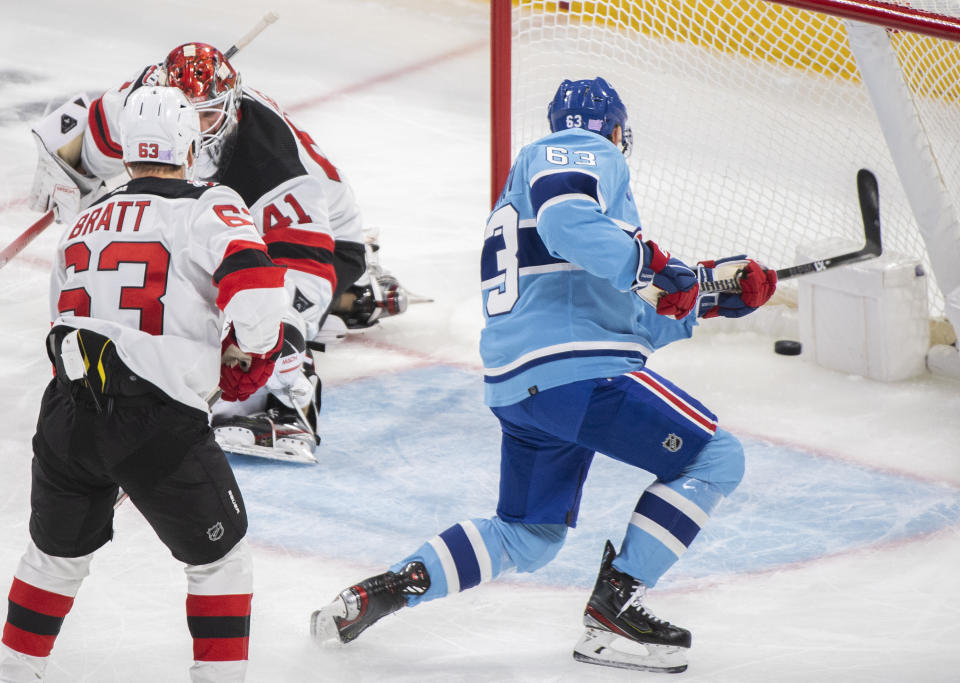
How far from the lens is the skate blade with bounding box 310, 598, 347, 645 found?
2.54m

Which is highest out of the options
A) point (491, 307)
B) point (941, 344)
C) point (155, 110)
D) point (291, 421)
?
point (155, 110)

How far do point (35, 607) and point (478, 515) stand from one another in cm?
119

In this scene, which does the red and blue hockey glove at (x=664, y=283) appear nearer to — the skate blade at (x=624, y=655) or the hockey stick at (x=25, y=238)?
the skate blade at (x=624, y=655)

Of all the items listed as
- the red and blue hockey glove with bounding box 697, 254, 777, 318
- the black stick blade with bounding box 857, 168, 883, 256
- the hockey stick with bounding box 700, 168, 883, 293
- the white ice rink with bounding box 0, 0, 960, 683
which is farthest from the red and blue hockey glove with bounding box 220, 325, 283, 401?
the black stick blade with bounding box 857, 168, 883, 256

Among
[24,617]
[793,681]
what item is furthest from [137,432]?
[793,681]

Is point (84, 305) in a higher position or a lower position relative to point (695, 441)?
higher

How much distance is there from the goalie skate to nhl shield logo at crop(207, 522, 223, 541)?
1250 millimetres

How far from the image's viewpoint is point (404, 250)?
5.05 meters

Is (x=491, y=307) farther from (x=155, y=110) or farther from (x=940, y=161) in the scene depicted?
(x=940, y=161)

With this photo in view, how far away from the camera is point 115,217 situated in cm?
221

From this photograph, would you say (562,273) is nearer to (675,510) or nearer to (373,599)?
(675,510)

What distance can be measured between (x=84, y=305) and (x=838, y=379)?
247 centimetres

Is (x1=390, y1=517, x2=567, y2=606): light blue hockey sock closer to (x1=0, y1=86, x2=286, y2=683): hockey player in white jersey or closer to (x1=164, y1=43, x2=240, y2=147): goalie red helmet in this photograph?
(x1=0, y1=86, x2=286, y2=683): hockey player in white jersey

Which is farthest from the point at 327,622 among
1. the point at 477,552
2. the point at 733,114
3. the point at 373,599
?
the point at 733,114
